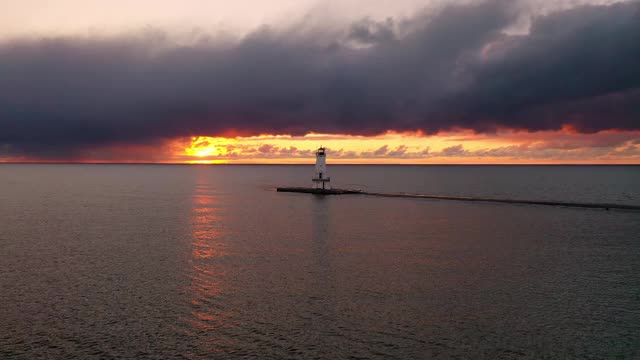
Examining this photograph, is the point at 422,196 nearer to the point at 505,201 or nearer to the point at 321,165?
the point at 505,201

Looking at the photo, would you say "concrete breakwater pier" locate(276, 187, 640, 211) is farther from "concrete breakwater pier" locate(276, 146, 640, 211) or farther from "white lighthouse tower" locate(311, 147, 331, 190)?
"white lighthouse tower" locate(311, 147, 331, 190)

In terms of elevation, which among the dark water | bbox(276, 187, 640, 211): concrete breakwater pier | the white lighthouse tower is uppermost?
the white lighthouse tower

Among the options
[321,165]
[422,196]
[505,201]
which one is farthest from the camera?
[321,165]

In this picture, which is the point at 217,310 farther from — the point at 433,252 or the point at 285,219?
the point at 285,219

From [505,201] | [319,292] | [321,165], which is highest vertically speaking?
[321,165]

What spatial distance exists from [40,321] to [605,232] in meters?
53.4

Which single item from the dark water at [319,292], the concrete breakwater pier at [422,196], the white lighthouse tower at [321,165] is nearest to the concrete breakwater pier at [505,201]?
the concrete breakwater pier at [422,196]

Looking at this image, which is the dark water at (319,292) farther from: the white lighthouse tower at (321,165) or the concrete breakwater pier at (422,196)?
the white lighthouse tower at (321,165)

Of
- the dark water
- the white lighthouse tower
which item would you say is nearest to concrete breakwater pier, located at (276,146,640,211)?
the white lighthouse tower

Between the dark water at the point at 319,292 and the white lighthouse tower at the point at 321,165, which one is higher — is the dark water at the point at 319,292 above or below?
below

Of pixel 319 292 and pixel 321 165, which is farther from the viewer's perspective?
pixel 321 165

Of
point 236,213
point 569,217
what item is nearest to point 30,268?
point 236,213

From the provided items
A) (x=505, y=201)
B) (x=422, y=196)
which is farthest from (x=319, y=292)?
(x=422, y=196)

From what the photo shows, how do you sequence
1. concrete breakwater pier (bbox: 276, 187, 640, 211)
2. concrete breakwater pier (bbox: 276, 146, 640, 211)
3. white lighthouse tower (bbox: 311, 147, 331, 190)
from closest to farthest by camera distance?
1. concrete breakwater pier (bbox: 276, 187, 640, 211)
2. concrete breakwater pier (bbox: 276, 146, 640, 211)
3. white lighthouse tower (bbox: 311, 147, 331, 190)
